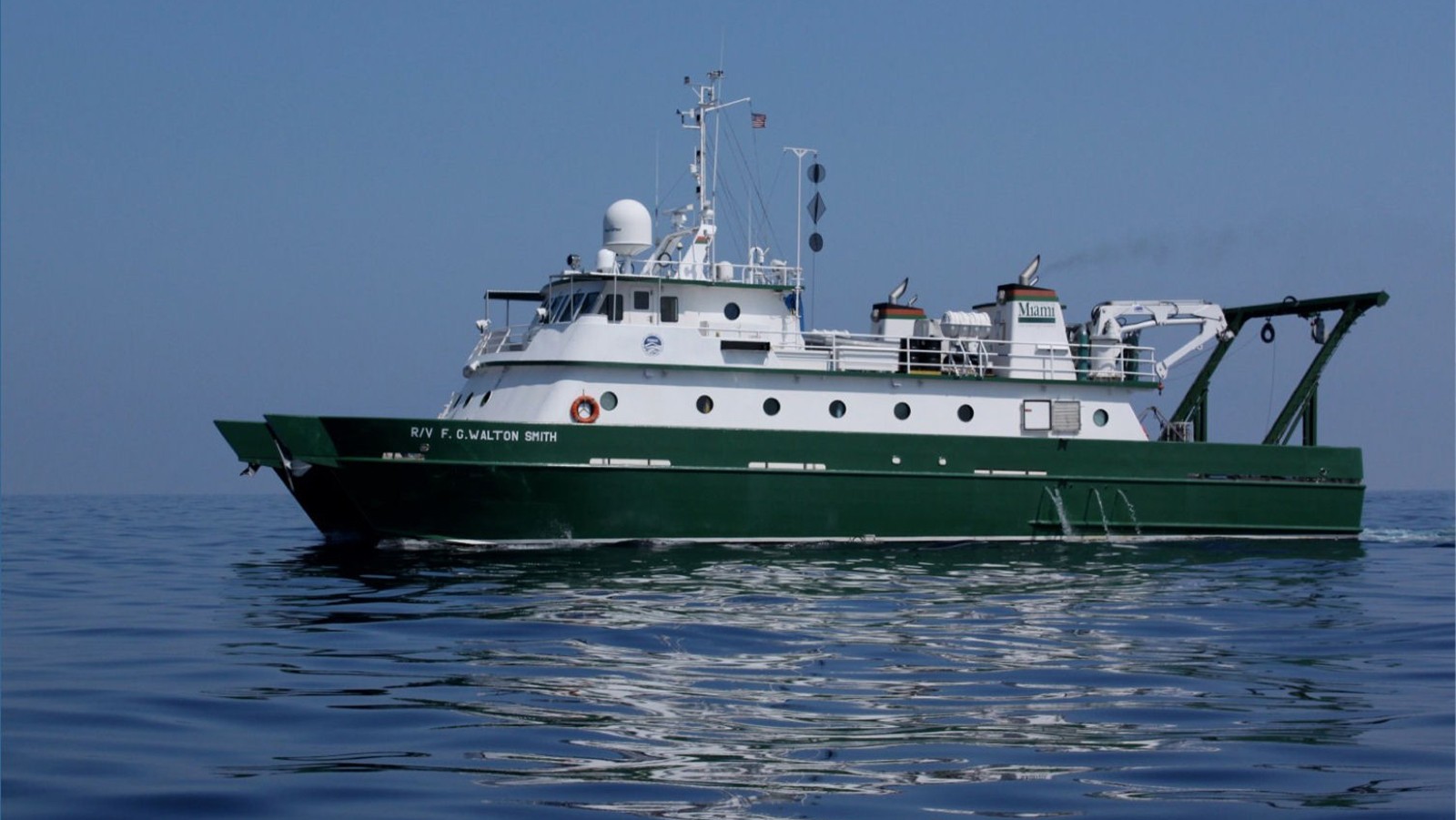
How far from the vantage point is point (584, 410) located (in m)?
20.6

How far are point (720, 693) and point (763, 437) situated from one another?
11.4 meters

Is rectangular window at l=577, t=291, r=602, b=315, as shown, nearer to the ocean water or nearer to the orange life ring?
the orange life ring

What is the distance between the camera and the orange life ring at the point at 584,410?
67.4 ft

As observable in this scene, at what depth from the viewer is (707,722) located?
28.6 ft

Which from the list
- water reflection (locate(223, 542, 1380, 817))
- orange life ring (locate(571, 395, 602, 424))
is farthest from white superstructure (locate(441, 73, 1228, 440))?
water reflection (locate(223, 542, 1380, 817))

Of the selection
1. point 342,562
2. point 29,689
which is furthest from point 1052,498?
point 29,689

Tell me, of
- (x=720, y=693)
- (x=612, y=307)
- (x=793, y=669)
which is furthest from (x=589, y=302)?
(x=720, y=693)

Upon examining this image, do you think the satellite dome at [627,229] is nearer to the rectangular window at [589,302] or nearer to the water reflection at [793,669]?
the rectangular window at [589,302]

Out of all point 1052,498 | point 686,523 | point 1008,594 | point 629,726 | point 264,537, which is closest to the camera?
point 629,726

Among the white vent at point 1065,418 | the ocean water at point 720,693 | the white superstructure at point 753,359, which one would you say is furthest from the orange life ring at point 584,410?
the white vent at point 1065,418

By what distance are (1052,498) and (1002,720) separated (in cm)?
1437

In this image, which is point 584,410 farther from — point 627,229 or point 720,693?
point 720,693

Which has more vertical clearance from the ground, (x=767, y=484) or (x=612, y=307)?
(x=612, y=307)

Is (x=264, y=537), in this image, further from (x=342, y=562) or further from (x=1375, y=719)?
(x=1375, y=719)
